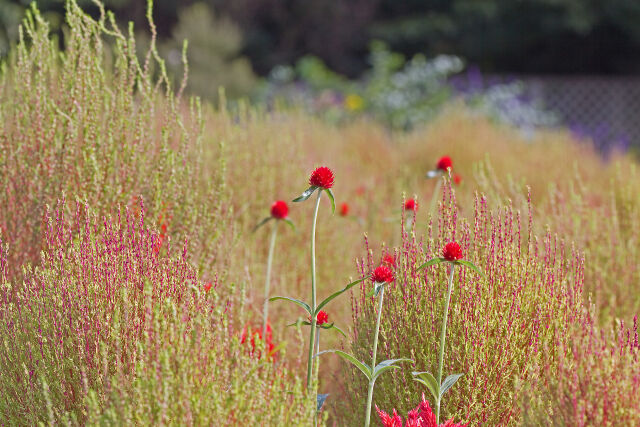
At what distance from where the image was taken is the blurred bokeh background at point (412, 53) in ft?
32.8

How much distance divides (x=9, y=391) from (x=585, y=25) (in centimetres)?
1300

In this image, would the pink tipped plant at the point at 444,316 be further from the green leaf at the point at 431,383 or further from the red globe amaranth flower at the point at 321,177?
the red globe amaranth flower at the point at 321,177

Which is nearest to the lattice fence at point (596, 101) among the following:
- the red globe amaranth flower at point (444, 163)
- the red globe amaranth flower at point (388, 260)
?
the red globe amaranth flower at point (444, 163)

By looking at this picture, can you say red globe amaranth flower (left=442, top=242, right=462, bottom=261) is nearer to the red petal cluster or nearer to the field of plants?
the field of plants

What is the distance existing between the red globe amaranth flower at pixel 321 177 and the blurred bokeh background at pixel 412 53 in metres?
7.75

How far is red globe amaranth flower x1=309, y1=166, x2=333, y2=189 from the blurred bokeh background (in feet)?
25.4

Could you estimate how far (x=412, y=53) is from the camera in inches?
590

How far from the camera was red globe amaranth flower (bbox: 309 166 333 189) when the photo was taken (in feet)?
5.39

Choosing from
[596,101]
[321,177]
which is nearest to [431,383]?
[321,177]

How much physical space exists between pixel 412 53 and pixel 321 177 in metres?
13.9

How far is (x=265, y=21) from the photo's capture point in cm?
1565

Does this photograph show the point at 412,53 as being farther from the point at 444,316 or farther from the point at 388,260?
the point at 444,316

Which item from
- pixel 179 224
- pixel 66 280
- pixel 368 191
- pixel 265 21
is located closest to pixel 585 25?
pixel 265 21

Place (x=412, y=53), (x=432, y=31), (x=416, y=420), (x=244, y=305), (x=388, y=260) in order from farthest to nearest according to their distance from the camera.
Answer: (x=412, y=53) → (x=432, y=31) → (x=244, y=305) → (x=388, y=260) → (x=416, y=420)
